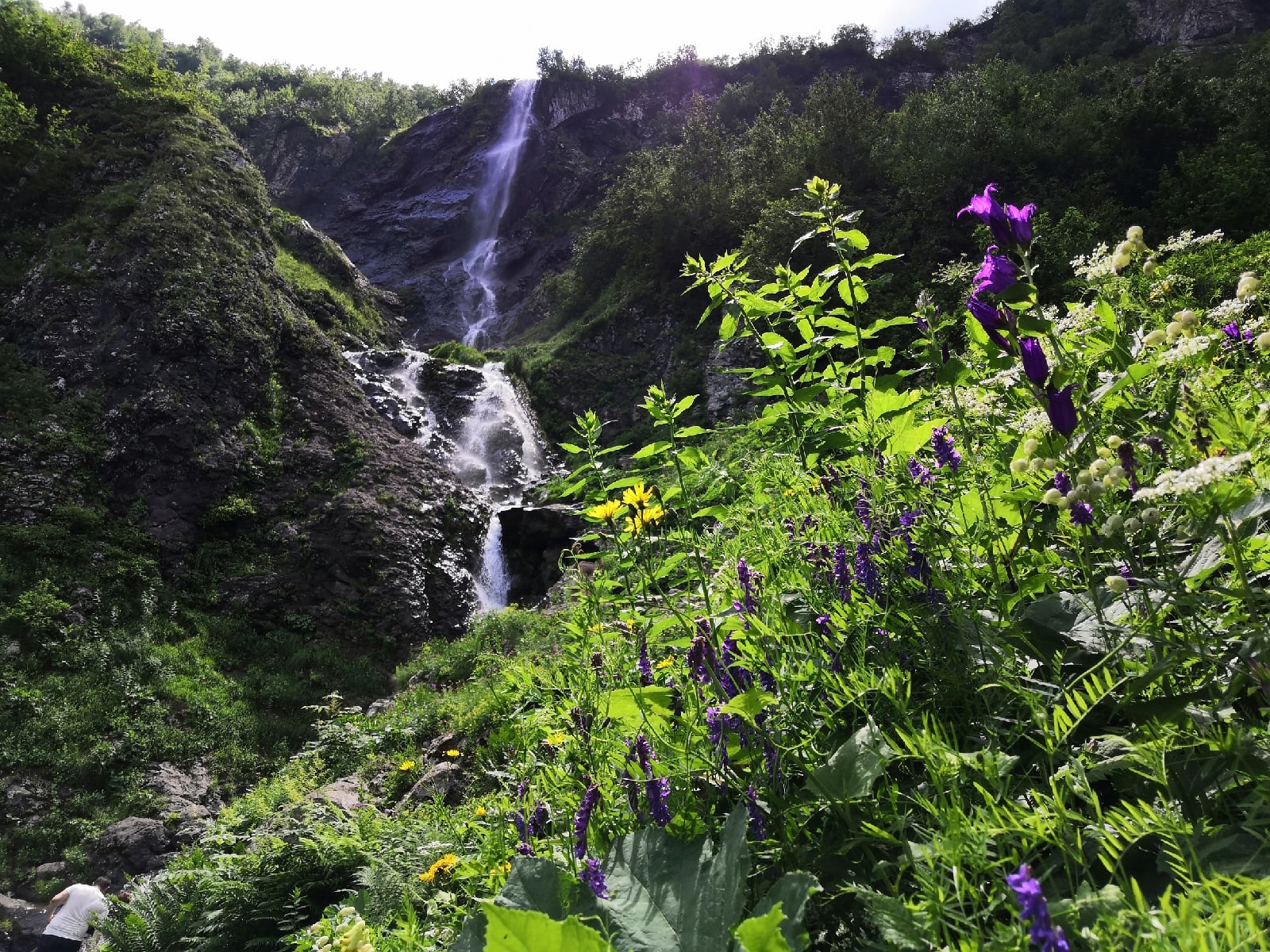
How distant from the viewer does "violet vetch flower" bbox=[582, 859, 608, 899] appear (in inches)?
37.6

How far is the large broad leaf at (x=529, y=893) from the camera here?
0.89 m

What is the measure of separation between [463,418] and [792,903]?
15947mm

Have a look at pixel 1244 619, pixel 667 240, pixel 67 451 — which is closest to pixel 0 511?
pixel 67 451

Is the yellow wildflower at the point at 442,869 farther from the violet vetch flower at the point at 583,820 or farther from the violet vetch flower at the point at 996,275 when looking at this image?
the violet vetch flower at the point at 996,275

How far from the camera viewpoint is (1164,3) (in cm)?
2408

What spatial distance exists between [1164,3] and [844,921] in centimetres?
3590

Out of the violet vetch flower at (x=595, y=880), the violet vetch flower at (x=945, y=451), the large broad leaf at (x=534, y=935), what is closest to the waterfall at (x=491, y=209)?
the violet vetch flower at (x=945, y=451)

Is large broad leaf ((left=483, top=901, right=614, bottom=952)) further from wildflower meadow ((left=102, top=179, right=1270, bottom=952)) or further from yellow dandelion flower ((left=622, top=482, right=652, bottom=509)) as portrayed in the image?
yellow dandelion flower ((left=622, top=482, right=652, bottom=509))

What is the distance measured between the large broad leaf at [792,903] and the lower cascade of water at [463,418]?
41.3 ft

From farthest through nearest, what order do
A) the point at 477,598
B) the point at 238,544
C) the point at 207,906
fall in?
the point at 477,598 → the point at 238,544 → the point at 207,906

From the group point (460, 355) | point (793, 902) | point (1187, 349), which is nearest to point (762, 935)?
point (793, 902)

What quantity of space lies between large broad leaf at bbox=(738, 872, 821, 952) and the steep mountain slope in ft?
26.7

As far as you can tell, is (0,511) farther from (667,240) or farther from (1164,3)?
(1164,3)

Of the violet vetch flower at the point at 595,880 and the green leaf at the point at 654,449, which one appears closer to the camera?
the violet vetch flower at the point at 595,880
